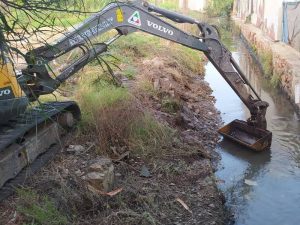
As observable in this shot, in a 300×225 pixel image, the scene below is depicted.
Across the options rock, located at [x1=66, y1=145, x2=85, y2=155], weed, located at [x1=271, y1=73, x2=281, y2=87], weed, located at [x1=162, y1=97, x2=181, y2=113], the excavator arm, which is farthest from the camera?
weed, located at [x1=271, y1=73, x2=281, y2=87]

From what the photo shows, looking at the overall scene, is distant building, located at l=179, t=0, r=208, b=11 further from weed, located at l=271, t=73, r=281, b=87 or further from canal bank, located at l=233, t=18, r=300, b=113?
weed, located at l=271, t=73, r=281, b=87

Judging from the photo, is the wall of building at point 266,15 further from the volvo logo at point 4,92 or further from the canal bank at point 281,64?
the volvo logo at point 4,92

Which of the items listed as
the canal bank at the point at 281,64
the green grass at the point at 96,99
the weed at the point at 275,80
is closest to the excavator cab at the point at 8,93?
the green grass at the point at 96,99

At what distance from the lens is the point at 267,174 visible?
23.4ft

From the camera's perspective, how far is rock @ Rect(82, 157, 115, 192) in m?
4.91

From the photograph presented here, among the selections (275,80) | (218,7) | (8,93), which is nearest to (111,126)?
(8,93)

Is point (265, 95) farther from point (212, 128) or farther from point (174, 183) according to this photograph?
point (174, 183)

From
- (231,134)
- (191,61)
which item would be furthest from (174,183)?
(191,61)

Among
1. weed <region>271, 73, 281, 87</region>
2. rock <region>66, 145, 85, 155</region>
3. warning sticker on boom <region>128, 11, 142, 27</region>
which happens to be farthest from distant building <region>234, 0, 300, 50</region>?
rock <region>66, 145, 85, 155</region>

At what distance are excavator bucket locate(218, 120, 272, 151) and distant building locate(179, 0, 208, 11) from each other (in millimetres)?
28439

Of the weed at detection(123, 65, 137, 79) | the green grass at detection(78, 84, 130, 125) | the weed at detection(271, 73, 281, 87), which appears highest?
the green grass at detection(78, 84, 130, 125)

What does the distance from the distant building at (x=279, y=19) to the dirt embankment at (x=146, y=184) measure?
6.40m

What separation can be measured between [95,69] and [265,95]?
4930 mm

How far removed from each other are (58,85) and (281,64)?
7840mm
